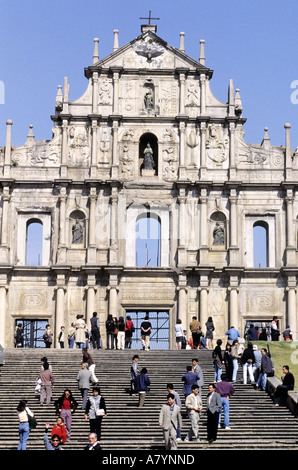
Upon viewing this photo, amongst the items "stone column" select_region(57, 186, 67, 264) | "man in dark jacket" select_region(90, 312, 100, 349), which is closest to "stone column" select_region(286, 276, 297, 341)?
"stone column" select_region(57, 186, 67, 264)

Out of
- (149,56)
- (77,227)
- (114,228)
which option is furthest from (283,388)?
(149,56)

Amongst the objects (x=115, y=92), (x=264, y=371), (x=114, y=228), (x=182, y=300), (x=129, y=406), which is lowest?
(x=129, y=406)

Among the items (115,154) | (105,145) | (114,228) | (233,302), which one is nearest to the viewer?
(233,302)

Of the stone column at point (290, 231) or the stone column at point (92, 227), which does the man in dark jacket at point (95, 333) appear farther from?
the stone column at point (290, 231)

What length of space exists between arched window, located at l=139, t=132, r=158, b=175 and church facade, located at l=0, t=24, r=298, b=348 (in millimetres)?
64

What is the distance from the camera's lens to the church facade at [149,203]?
44.2 meters

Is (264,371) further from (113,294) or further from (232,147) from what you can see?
(232,147)

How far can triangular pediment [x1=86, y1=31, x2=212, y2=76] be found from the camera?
46.7 metres

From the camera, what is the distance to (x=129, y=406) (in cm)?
2883

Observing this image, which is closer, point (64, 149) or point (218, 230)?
point (218, 230)

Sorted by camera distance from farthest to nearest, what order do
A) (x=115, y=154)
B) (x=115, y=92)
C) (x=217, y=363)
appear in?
(x=115, y=92) → (x=115, y=154) → (x=217, y=363)

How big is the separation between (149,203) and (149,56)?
693 centimetres
